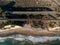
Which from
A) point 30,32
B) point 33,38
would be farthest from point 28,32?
point 33,38

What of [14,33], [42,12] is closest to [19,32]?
[14,33]

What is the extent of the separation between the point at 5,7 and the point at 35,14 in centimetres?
138

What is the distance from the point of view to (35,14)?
1612 centimetres

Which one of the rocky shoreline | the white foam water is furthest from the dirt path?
the white foam water

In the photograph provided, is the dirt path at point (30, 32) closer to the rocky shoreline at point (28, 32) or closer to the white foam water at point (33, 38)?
the rocky shoreline at point (28, 32)

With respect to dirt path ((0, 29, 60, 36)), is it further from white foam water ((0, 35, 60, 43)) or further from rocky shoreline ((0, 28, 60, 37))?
white foam water ((0, 35, 60, 43))

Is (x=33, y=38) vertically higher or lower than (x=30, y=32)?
lower

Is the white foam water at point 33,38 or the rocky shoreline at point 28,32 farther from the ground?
the rocky shoreline at point 28,32

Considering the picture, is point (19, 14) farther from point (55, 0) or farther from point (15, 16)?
point (55, 0)

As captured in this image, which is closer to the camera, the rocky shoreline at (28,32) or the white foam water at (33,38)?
the white foam water at (33,38)

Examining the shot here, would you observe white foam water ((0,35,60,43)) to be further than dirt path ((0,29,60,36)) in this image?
No

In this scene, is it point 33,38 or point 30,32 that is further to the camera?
point 30,32

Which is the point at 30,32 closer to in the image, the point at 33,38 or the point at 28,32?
the point at 28,32

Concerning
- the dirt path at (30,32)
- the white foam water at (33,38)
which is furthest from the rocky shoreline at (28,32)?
the white foam water at (33,38)
